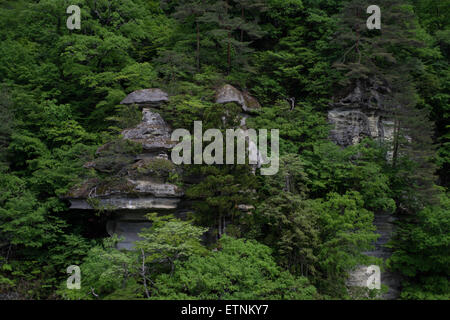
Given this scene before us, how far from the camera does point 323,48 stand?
639 inches

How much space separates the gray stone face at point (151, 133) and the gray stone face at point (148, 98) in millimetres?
536

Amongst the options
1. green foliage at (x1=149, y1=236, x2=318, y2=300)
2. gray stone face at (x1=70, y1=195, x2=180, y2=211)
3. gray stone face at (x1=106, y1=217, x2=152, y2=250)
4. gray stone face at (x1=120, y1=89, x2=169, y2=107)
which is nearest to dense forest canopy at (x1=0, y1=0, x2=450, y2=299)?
green foliage at (x1=149, y1=236, x2=318, y2=300)

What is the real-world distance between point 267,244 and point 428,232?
19.2 feet

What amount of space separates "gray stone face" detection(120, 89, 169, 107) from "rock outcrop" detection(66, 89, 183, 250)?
0.96m

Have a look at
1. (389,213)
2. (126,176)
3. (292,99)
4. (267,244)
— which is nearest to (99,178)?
(126,176)

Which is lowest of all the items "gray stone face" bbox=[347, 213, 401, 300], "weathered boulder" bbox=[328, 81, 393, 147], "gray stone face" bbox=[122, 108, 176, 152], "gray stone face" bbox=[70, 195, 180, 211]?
"gray stone face" bbox=[347, 213, 401, 300]

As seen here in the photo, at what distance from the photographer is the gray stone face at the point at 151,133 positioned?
1128 cm

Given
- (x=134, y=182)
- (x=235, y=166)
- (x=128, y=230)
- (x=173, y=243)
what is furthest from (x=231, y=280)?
(x=128, y=230)

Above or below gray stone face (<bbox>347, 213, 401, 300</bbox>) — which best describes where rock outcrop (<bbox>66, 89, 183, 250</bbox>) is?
above

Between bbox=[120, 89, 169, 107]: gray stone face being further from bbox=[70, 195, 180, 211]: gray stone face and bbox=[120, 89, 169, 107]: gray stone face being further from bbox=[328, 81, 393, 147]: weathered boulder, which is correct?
bbox=[328, 81, 393, 147]: weathered boulder

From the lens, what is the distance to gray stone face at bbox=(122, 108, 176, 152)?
1128 cm

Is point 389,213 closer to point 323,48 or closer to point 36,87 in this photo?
point 323,48

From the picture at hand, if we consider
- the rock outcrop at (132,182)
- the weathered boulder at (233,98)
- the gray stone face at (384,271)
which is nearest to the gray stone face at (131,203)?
the rock outcrop at (132,182)

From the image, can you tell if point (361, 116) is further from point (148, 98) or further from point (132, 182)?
point (132, 182)
